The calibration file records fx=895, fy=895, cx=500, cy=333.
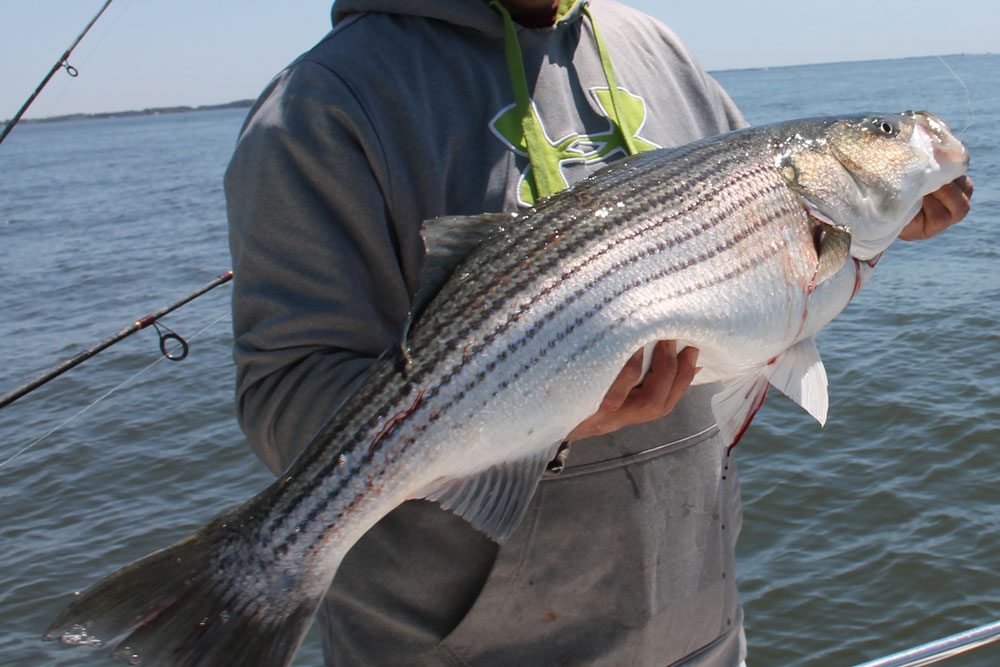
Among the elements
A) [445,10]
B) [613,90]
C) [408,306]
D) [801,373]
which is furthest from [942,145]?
[408,306]

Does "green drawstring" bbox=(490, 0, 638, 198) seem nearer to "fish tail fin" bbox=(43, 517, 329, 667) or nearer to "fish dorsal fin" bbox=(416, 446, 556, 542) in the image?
"fish dorsal fin" bbox=(416, 446, 556, 542)

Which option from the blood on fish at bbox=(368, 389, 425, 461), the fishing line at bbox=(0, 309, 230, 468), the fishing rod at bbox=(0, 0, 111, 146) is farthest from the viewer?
the fishing line at bbox=(0, 309, 230, 468)

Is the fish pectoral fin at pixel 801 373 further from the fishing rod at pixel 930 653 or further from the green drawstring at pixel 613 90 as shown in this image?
the fishing rod at pixel 930 653

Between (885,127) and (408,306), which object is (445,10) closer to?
(408,306)

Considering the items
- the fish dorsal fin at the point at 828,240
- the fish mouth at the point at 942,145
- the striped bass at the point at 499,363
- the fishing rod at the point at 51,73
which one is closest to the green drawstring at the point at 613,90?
the striped bass at the point at 499,363

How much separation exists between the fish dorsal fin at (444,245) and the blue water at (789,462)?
483 cm

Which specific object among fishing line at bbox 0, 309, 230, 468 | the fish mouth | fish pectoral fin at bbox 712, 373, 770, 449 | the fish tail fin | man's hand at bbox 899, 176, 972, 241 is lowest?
fishing line at bbox 0, 309, 230, 468

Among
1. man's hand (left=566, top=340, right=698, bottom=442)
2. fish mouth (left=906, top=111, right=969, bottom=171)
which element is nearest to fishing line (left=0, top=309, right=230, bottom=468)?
man's hand (left=566, top=340, right=698, bottom=442)

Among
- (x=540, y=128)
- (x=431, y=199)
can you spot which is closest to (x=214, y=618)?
(x=431, y=199)

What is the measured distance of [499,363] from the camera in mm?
1833

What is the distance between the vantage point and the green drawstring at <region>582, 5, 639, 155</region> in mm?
2287

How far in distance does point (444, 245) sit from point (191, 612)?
87 cm

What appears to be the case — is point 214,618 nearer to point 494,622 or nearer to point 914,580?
point 494,622

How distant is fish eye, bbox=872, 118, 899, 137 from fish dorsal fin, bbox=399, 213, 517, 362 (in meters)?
1.13
